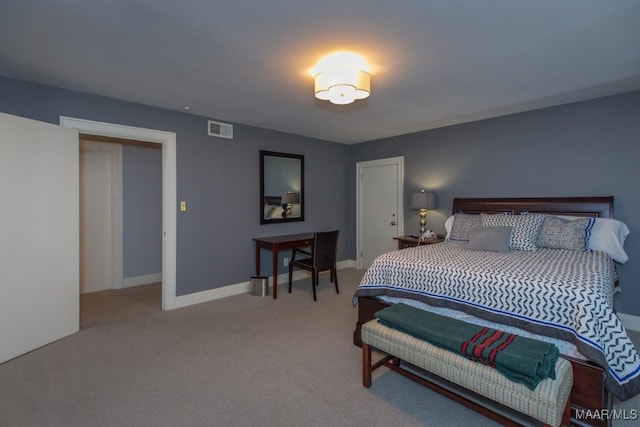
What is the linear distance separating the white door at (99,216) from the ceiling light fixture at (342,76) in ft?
11.7

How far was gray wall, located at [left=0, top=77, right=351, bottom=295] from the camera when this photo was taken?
3264mm

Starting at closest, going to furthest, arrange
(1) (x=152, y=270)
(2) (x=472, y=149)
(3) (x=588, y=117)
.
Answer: (3) (x=588, y=117), (2) (x=472, y=149), (1) (x=152, y=270)

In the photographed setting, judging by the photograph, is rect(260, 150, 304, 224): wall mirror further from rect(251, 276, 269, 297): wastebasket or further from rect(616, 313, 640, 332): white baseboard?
rect(616, 313, 640, 332): white baseboard

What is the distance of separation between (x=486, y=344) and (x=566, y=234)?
2.16 metres

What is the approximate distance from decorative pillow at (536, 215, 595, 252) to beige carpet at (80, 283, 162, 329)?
4.33m

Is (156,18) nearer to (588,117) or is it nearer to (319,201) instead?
(319,201)

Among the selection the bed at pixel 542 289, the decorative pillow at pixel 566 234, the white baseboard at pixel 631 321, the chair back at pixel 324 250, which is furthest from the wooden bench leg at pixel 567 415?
the chair back at pixel 324 250

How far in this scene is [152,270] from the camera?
16.4 ft

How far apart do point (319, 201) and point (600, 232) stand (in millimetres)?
3640

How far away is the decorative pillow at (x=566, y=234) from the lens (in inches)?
123

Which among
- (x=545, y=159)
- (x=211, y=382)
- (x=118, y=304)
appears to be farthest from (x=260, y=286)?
(x=545, y=159)

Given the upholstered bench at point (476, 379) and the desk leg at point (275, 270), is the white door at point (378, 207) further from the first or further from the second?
the upholstered bench at point (476, 379)

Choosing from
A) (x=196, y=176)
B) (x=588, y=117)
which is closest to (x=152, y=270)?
(x=196, y=176)

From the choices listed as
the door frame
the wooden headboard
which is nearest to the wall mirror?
the door frame
